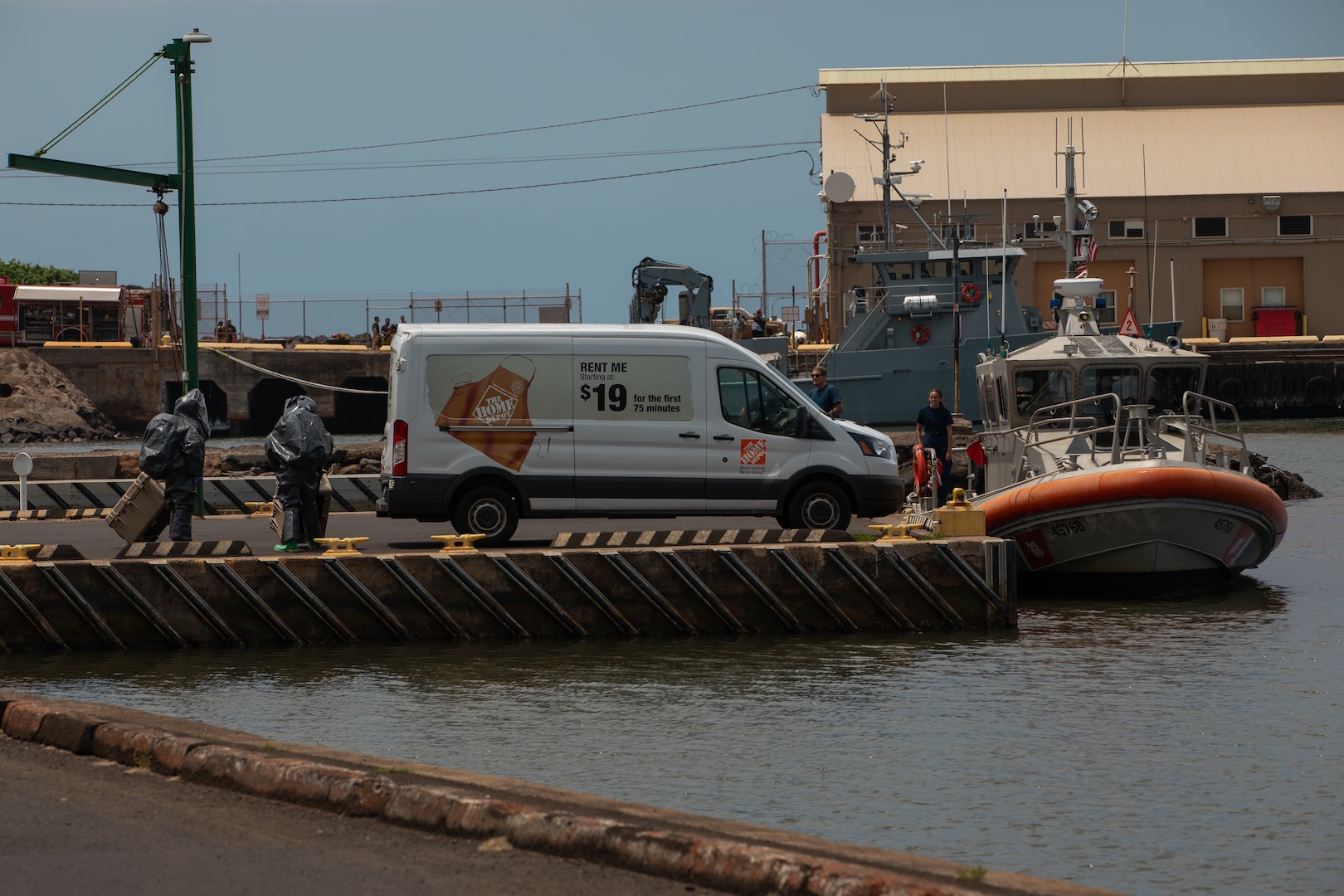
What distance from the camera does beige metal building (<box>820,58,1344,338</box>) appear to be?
63.2 meters

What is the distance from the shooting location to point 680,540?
43.5 feet

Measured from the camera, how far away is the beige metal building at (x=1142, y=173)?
207 ft

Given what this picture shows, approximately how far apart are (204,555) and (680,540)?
397 cm

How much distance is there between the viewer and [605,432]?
15.4 meters

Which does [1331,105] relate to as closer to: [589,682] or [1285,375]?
[1285,375]

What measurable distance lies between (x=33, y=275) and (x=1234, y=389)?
7918 centimetres

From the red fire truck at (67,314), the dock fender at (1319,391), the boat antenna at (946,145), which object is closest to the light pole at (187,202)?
the boat antenna at (946,145)

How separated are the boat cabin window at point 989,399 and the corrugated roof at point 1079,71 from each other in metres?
52.7

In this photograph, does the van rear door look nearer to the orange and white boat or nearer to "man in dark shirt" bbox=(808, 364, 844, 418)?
"man in dark shirt" bbox=(808, 364, 844, 418)

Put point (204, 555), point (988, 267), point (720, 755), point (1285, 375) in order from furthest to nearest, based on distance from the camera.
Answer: point (1285, 375)
point (988, 267)
point (204, 555)
point (720, 755)

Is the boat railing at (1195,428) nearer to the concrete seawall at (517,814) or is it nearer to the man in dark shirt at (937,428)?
the man in dark shirt at (937,428)

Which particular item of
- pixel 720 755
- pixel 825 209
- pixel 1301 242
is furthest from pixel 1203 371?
pixel 1301 242

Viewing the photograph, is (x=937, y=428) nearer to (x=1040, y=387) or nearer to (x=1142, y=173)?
(x=1040, y=387)

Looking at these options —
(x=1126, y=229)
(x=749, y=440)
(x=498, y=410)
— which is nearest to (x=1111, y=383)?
(x=749, y=440)
